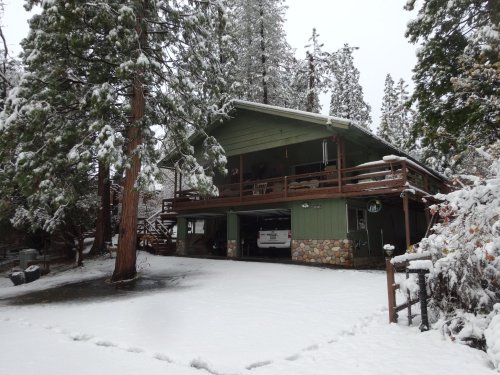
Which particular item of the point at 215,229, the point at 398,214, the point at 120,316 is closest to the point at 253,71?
the point at 215,229

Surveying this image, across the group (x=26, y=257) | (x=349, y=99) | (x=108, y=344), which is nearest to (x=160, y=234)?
(x=26, y=257)

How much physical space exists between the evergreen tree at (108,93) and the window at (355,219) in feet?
17.0

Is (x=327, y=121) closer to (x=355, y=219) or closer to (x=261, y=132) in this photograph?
(x=355, y=219)

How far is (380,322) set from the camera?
6.73 meters

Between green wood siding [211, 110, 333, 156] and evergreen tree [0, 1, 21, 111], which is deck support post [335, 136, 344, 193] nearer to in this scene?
green wood siding [211, 110, 333, 156]

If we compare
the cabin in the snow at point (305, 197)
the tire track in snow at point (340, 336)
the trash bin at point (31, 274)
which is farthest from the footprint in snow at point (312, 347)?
the trash bin at point (31, 274)

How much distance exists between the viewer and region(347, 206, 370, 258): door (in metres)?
14.7

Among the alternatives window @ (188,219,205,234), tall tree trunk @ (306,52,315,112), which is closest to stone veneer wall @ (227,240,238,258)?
window @ (188,219,205,234)

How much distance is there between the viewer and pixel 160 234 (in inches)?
827

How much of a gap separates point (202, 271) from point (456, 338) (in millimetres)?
9747

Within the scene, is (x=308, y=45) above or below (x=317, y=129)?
above

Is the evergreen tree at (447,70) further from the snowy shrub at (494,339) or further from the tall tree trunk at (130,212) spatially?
the tall tree trunk at (130,212)

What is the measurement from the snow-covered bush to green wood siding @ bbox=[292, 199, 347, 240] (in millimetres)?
8239

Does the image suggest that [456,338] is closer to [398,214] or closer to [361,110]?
[398,214]
